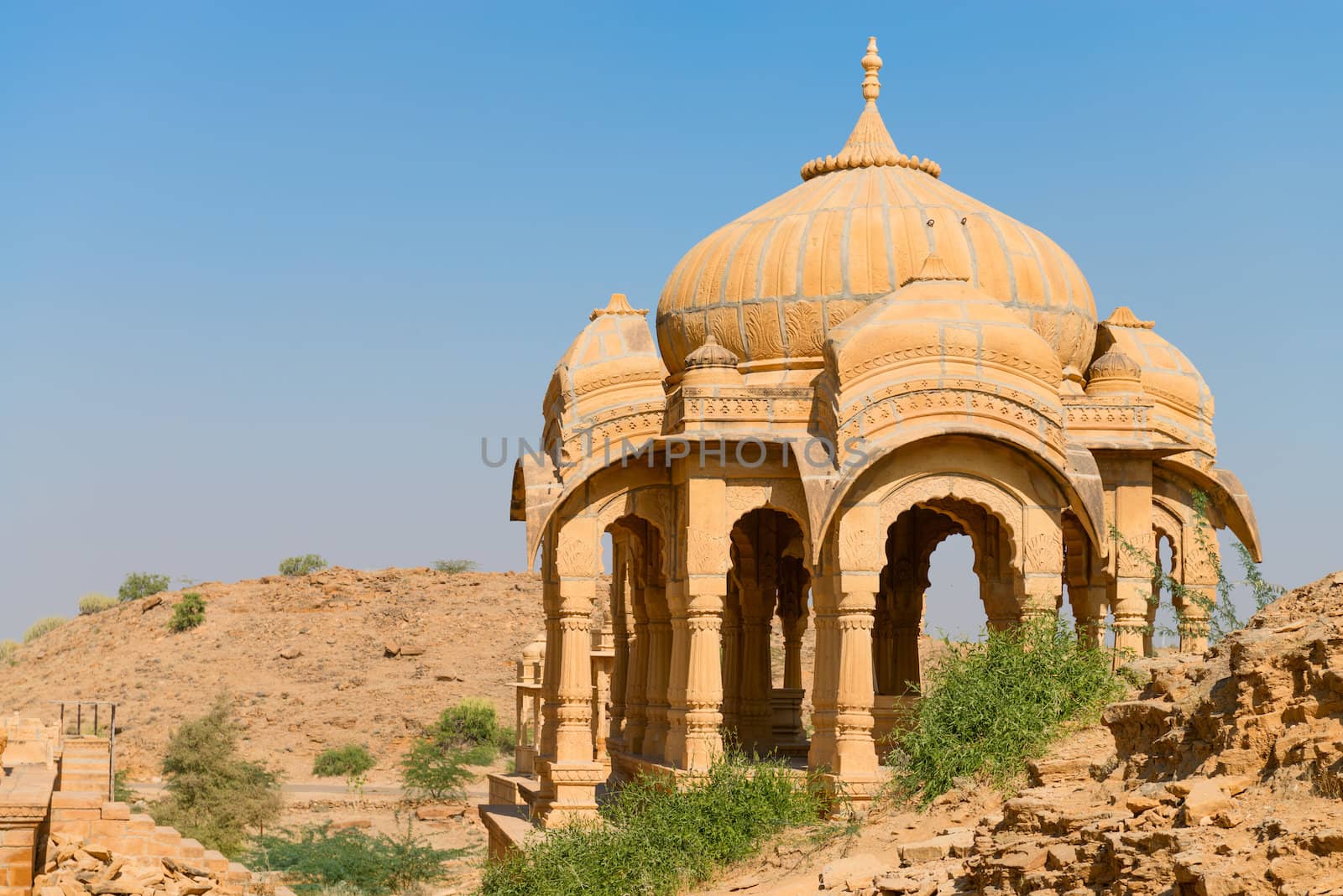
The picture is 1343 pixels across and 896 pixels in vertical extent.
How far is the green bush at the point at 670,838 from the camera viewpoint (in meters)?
14.8

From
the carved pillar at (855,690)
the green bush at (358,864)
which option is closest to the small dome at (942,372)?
the carved pillar at (855,690)

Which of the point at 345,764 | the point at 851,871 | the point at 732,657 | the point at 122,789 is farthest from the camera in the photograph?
the point at 345,764

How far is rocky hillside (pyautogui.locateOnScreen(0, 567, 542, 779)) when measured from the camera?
49.9 m

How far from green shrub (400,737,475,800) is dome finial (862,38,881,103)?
861 inches

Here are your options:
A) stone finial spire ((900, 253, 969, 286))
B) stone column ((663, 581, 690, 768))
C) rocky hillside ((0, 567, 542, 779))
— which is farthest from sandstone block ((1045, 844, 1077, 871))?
rocky hillside ((0, 567, 542, 779))

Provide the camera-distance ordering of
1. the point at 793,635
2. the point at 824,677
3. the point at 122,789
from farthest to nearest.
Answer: the point at 122,789, the point at 793,635, the point at 824,677

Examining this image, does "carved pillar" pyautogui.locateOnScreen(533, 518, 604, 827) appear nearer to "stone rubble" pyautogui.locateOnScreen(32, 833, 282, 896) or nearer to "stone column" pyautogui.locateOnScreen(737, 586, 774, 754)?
"stone rubble" pyautogui.locateOnScreen(32, 833, 282, 896)

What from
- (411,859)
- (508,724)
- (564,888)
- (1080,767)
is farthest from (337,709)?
(1080,767)

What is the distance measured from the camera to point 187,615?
60375mm

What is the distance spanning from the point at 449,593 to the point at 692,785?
46981mm

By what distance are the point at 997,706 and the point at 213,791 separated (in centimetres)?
2434

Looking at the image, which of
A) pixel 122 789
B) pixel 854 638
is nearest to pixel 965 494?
pixel 854 638

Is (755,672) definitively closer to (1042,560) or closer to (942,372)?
(1042,560)

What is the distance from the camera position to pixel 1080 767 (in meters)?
12.7
